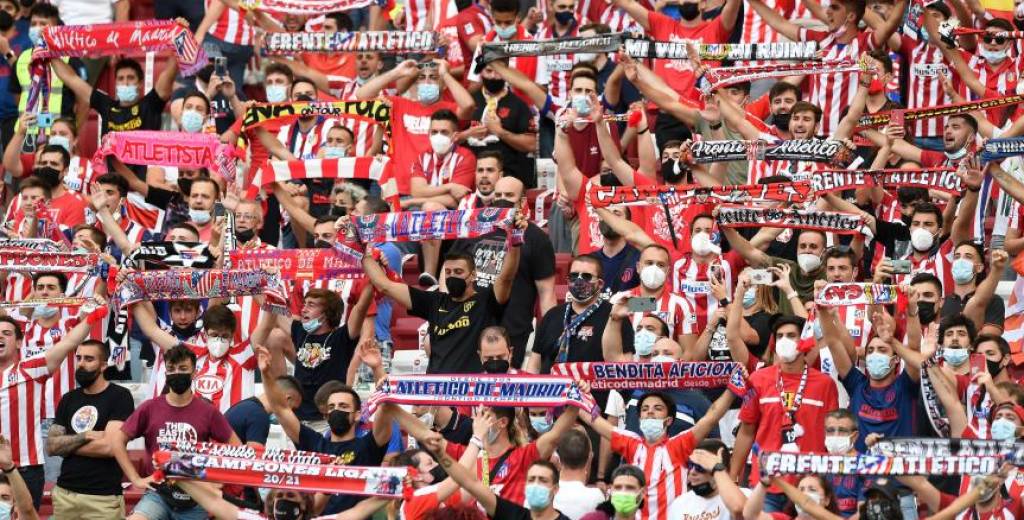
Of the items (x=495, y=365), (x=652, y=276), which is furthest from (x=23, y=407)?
(x=652, y=276)

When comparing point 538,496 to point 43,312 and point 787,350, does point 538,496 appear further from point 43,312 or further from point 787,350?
point 43,312

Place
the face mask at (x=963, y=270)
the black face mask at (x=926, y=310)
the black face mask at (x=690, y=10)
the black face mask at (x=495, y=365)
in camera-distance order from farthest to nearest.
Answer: the black face mask at (x=690, y=10) < the face mask at (x=963, y=270) < the black face mask at (x=926, y=310) < the black face mask at (x=495, y=365)

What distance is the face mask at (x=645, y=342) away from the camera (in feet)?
48.0

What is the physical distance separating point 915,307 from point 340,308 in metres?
3.71

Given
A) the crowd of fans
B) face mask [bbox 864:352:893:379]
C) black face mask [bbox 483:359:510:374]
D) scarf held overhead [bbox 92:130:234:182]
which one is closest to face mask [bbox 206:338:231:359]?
the crowd of fans

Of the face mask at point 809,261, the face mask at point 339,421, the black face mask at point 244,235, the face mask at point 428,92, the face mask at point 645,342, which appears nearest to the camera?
the face mask at point 339,421

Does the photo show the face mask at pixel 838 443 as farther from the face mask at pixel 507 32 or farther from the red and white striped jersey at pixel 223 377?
the face mask at pixel 507 32

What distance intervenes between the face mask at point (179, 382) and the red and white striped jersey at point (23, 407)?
130 centimetres

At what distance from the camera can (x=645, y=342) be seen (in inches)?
576

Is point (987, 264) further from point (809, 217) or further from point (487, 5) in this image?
point (487, 5)

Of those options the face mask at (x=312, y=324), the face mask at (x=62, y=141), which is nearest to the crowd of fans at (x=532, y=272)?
the face mask at (x=312, y=324)

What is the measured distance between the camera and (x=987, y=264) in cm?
1636

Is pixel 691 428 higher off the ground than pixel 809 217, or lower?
lower

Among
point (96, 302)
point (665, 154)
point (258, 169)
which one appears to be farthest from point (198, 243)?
point (665, 154)
